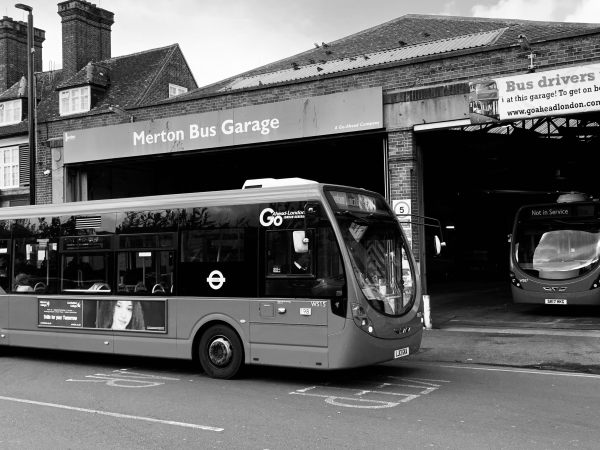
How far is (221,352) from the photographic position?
9.91 m

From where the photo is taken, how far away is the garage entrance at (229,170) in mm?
→ 21156

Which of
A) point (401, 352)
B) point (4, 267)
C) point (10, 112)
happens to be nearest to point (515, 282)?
point (401, 352)

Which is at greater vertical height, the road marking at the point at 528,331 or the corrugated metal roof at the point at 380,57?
the corrugated metal roof at the point at 380,57

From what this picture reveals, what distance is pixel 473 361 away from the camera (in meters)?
11.3

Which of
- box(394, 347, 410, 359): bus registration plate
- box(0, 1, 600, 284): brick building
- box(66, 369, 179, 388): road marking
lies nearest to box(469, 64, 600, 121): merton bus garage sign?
box(0, 1, 600, 284): brick building

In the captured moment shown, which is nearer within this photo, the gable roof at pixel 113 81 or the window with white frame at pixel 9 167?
the window with white frame at pixel 9 167

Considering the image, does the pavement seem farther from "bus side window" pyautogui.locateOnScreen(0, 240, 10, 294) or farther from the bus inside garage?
"bus side window" pyautogui.locateOnScreen(0, 240, 10, 294)

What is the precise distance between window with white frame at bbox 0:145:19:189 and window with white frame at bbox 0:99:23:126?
3181 millimetres

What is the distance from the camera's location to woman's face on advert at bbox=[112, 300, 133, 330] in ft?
35.7

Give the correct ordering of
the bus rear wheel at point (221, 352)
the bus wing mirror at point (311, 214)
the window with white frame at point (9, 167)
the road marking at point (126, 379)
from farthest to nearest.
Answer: the window with white frame at point (9, 167) < the bus rear wheel at point (221, 352) < the road marking at point (126, 379) < the bus wing mirror at point (311, 214)

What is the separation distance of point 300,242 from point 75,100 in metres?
19.9

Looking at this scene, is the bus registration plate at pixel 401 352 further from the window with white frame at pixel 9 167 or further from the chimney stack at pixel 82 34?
the chimney stack at pixel 82 34

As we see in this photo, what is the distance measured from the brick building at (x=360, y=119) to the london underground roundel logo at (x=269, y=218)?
608 centimetres

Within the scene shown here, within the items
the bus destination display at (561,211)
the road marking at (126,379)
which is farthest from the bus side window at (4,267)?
the bus destination display at (561,211)
